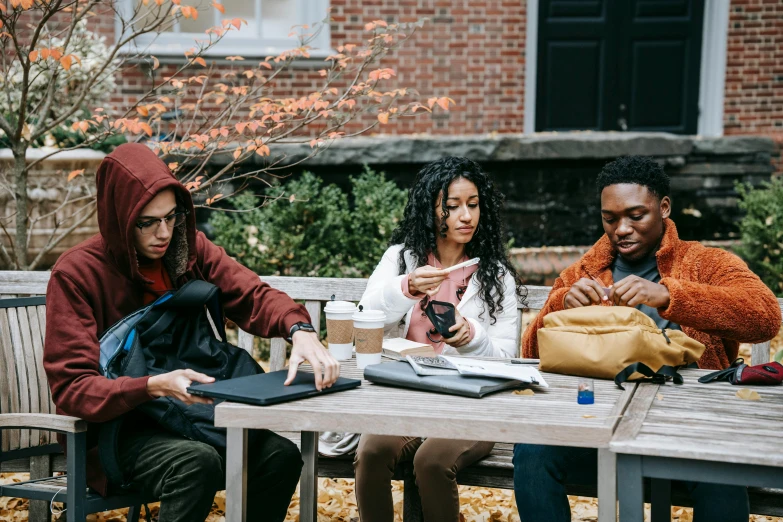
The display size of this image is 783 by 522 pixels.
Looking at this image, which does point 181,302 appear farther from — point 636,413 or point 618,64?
point 618,64

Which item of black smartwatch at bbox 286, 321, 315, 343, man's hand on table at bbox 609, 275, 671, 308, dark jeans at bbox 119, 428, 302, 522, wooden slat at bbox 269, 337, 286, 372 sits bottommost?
dark jeans at bbox 119, 428, 302, 522

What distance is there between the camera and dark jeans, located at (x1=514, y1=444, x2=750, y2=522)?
8.43ft

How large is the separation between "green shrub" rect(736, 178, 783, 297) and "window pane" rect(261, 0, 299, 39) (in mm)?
4651

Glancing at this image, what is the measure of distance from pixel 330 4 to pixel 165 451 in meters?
6.85

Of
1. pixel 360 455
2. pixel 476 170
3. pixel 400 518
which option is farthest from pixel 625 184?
pixel 400 518

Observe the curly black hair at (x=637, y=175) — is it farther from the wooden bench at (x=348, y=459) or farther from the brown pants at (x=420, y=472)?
the brown pants at (x=420, y=472)

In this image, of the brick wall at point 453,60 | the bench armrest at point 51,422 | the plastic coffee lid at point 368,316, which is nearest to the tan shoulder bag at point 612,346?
the plastic coffee lid at point 368,316

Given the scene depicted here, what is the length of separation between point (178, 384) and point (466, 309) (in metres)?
1.24

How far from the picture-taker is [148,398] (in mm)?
2512

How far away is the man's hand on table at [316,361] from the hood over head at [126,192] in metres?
0.59

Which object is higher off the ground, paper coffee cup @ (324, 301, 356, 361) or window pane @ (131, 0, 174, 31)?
window pane @ (131, 0, 174, 31)

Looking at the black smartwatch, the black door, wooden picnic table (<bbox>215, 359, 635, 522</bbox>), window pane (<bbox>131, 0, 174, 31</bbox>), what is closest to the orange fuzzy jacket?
wooden picnic table (<bbox>215, 359, 635, 522</bbox>)

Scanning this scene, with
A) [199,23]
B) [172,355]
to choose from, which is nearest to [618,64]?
[199,23]

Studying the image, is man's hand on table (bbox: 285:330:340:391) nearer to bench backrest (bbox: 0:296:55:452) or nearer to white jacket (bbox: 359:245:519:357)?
white jacket (bbox: 359:245:519:357)
